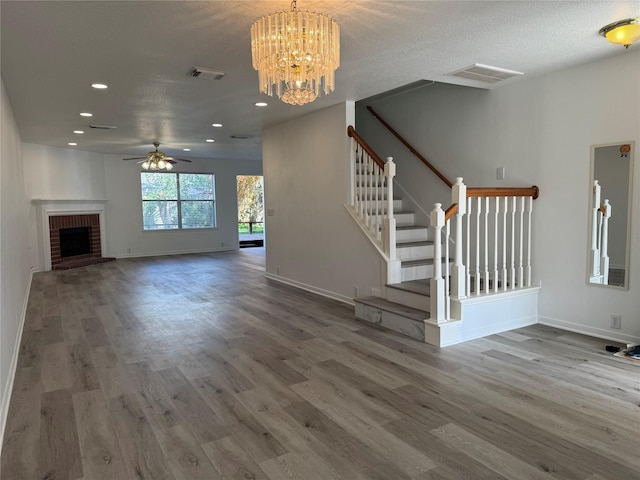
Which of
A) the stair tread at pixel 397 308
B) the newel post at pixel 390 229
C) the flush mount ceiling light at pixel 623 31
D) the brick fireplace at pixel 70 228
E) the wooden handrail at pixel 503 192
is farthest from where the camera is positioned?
the brick fireplace at pixel 70 228

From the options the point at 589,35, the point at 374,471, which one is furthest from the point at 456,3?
the point at 374,471

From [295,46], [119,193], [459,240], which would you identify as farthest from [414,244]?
[119,193]

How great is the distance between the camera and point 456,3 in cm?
272

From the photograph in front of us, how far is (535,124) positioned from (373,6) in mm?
2548

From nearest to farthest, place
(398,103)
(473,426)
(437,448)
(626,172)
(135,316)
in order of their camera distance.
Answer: (437,448)
(473,426)
(626,172)
(135,316)
(398,103)

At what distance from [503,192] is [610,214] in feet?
3.03

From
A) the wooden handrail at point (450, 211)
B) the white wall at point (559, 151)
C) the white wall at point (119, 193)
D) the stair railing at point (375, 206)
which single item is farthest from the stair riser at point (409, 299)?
the white wall at point (119, 193)

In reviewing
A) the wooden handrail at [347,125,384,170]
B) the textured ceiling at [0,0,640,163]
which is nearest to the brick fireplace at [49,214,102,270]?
the textured ceiling at [0,0,640,163]

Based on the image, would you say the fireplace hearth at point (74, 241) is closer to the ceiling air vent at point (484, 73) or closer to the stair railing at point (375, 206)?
the stair railing at point (375, 206)

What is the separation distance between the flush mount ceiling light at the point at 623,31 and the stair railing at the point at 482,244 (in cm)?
150

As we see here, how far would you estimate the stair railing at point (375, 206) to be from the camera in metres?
4.96

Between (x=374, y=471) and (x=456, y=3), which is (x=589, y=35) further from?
(x=374, y=471)

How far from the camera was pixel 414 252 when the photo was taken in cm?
545

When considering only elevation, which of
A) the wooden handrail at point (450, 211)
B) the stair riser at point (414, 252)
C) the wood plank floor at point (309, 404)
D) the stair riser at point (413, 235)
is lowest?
the wood plank floor at point (309, 404)
